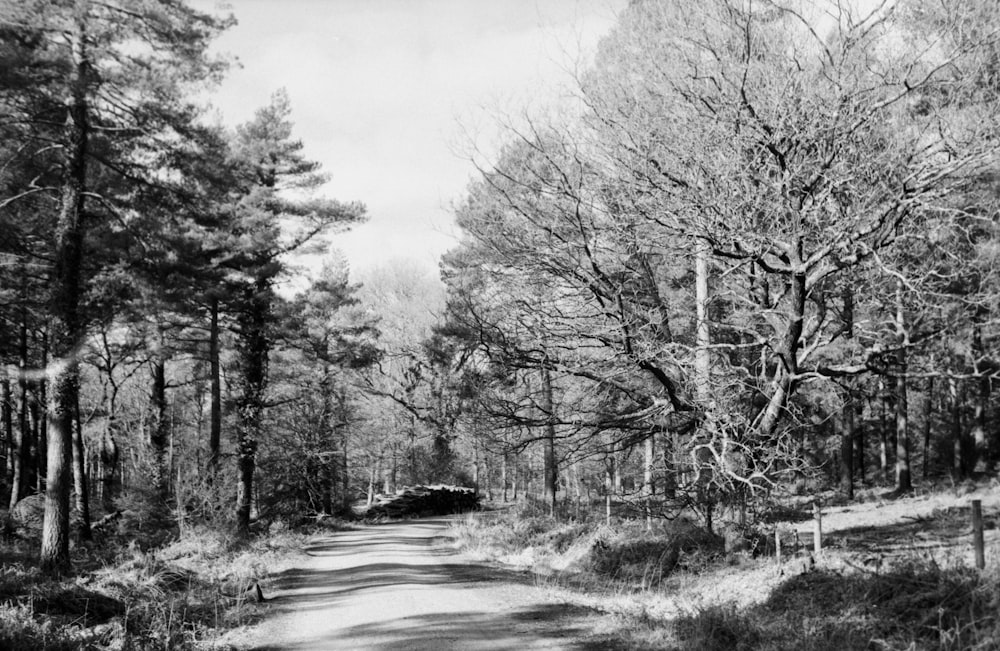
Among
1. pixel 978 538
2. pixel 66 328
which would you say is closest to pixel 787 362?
pixel 978 538

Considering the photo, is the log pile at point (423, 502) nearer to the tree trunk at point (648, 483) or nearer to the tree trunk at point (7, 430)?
the tree trunk at point (7, 430)

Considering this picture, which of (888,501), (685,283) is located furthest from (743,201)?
(888,501)

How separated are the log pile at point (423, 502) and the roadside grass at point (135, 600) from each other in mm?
17516

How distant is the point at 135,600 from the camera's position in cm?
959

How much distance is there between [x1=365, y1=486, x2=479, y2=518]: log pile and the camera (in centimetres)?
3356

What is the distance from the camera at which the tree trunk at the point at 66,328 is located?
1236 centimetres

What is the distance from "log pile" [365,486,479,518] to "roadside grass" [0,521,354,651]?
17.5 meters

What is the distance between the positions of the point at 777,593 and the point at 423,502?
28.9 meters

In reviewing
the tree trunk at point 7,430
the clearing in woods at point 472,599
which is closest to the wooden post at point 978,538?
the clearing in woods at point 472,599

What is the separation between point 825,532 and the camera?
631 inches

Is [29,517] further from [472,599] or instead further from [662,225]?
[662,225]

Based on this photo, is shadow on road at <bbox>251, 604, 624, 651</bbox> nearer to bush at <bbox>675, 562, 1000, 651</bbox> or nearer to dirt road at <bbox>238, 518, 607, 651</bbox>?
dirt road at <bbox>238, 518, 607, 651</bbox>

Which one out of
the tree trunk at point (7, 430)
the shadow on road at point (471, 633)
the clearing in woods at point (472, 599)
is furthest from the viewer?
the tree trunk at point (7, 430)

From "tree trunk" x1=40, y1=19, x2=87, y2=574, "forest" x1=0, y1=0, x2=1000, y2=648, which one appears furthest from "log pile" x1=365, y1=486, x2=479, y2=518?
"tree trunk" x1=40, y1=19, x2=87, y2=574
